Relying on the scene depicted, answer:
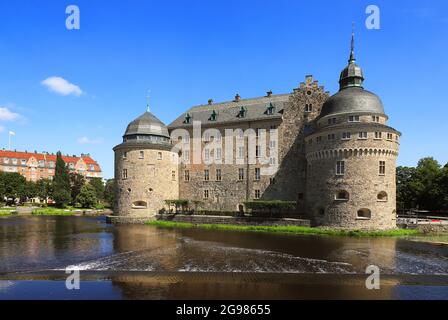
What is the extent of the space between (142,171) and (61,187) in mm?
42339

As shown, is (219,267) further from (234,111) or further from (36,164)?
(36,164)

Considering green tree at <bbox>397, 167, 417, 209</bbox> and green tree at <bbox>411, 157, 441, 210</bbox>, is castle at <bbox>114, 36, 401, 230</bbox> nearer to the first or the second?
green tree at <bbox>411, 157, 441, 210</bbox>

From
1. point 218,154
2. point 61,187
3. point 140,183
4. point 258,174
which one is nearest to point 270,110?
point 258,174

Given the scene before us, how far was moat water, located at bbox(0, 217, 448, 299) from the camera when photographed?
13.4m

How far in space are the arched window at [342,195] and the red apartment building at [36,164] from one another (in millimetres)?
90143

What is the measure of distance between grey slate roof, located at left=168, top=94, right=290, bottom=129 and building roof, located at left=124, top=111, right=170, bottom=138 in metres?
4.91

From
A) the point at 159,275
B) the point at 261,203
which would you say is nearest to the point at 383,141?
the point at 261,203

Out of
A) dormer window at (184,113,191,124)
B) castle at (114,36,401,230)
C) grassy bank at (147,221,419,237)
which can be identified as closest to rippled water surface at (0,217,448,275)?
grassy bank at (147,221,419,237)

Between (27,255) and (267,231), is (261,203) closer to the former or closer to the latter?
(267,231)

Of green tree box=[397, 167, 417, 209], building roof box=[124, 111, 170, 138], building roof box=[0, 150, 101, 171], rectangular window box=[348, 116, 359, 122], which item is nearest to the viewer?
rectangular window box=[348, 116, 359, 122]

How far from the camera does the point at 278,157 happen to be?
4344 centimetres

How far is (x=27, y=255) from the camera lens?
2053 centimetres

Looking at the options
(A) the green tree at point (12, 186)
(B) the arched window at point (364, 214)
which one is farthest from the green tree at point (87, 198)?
(B) the arched window at point (364, 214)

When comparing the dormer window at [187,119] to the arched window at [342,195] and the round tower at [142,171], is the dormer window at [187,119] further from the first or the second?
the arched window at [342,195]
